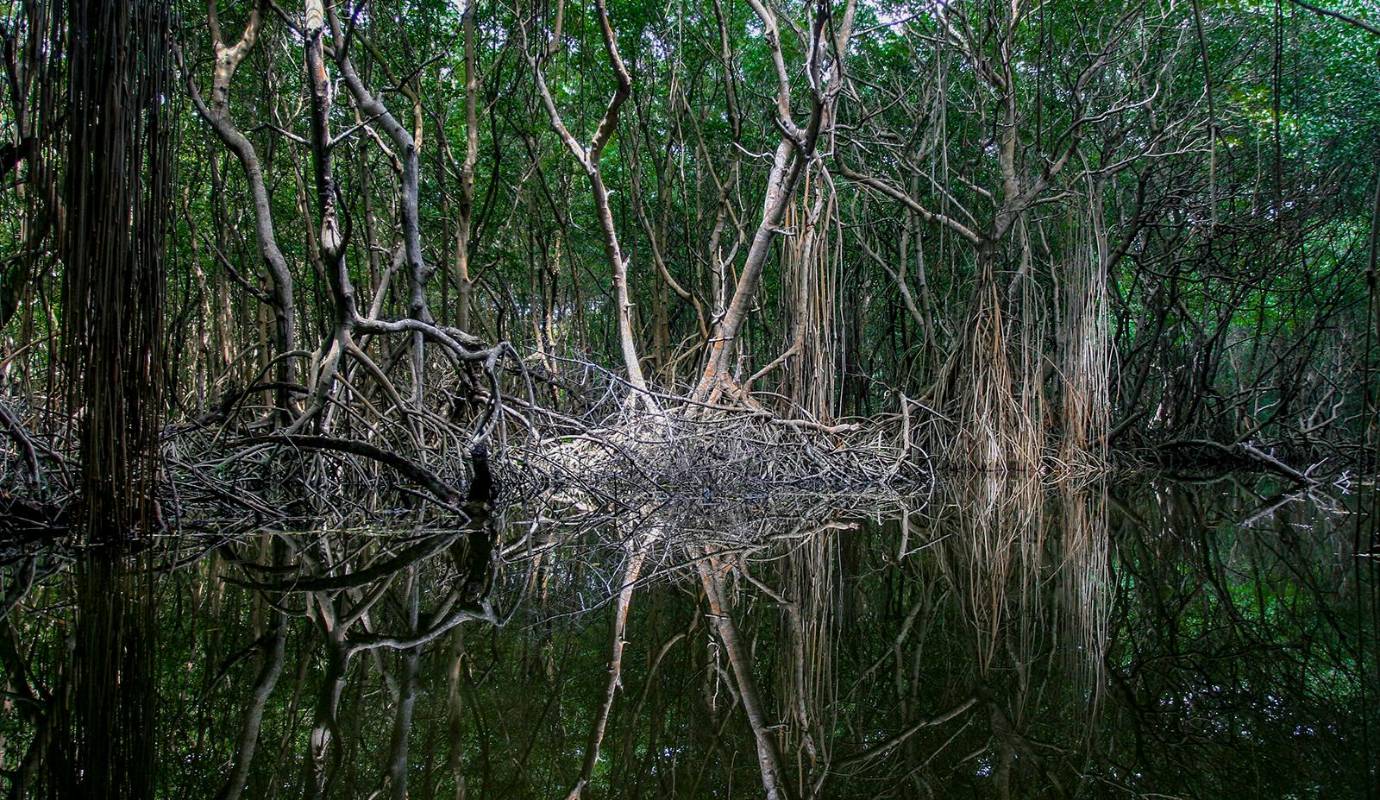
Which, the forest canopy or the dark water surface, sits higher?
the forest canopy

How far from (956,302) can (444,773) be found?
1020 centimetres

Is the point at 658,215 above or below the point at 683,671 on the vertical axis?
above

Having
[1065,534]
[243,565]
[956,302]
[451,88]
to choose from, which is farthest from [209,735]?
[956,302]

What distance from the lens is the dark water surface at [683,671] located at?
1378mm

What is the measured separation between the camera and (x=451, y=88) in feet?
31.6

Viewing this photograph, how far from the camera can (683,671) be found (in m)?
1.95

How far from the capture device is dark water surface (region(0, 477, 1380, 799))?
4.52 ft

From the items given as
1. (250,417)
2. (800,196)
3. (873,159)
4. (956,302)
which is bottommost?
(250,417)

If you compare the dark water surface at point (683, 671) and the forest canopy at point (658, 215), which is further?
the forest canopy at point (658, 215)

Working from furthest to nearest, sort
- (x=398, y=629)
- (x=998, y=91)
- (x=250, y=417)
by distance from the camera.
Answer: (x=998, y=91)
(x=250, y=417)
(x=398, y=629)

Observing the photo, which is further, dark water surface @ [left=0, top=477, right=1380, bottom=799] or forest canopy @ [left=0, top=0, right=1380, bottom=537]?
forest canopy @ [left=0, top=0, right=1380, bottom=537]

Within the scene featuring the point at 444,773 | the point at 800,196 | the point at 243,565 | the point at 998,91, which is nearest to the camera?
the point at 444,773

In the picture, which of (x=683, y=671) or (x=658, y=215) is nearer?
(x=683, y=671)

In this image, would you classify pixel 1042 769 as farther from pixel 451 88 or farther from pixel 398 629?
pixel 451 88
